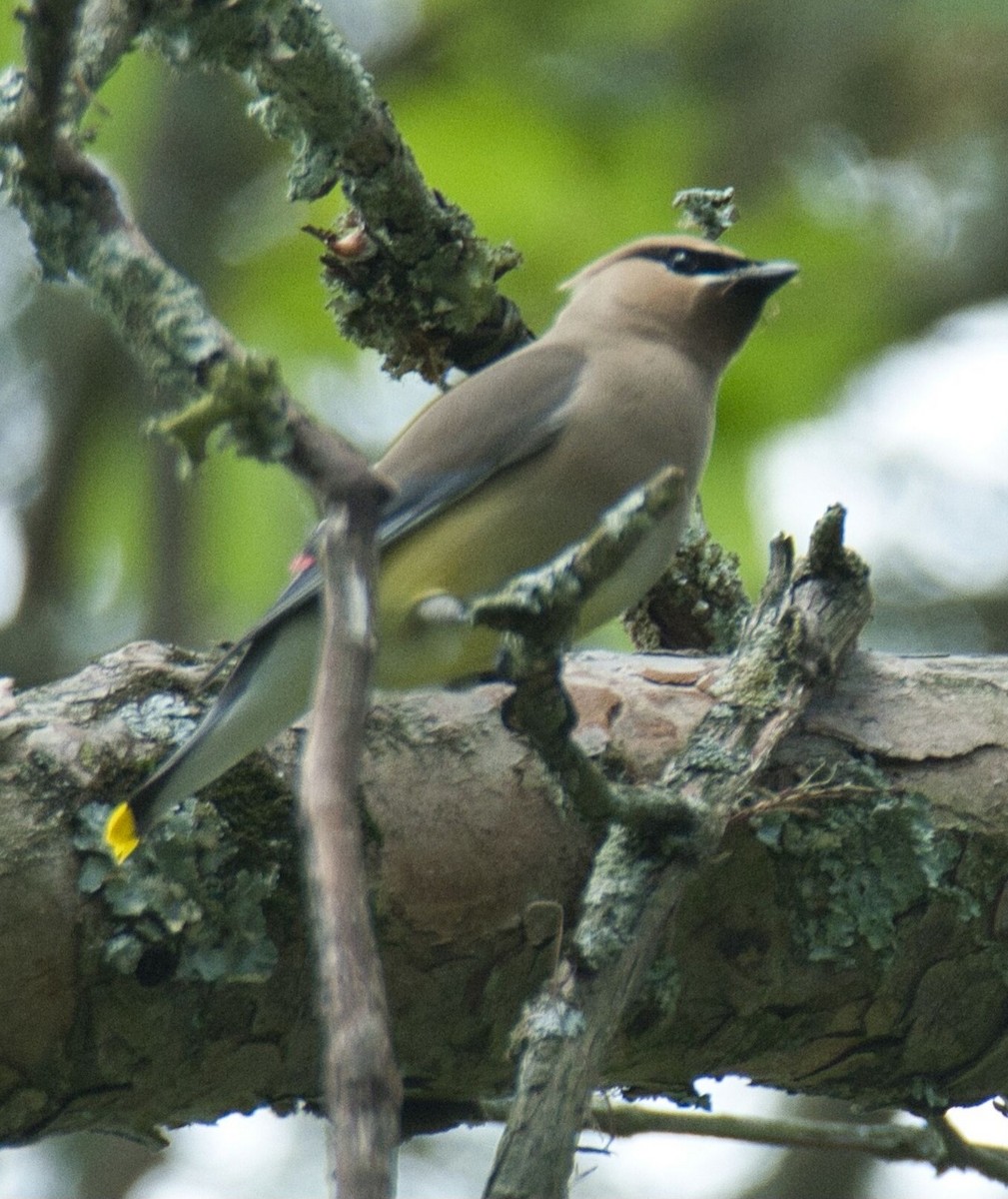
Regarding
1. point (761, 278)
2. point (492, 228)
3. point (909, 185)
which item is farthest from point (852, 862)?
point (909, 185)

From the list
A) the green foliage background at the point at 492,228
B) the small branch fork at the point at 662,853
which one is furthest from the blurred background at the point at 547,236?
the small branch fork at the point at 662,853

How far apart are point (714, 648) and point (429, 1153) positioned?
10.8 ft

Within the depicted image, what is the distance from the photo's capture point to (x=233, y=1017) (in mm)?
2973

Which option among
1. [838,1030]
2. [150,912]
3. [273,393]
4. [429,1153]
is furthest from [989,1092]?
[429,1153]

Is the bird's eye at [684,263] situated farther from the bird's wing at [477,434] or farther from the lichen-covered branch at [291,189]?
the bird's wing at [477,434]

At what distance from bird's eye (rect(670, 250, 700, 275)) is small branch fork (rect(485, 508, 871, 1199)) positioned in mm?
1093

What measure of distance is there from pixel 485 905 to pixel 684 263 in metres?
1.89

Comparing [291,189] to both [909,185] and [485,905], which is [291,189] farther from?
[909,185]

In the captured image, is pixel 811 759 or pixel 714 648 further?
→ pixel 714 648

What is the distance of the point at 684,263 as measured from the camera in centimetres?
438

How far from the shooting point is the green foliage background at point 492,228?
18.4 feet

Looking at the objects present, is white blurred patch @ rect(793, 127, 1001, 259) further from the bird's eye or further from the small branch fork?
the small branch fork

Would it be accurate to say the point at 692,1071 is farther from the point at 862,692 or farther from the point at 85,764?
the point at 85,764

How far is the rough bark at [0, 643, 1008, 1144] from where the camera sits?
2.87 m
